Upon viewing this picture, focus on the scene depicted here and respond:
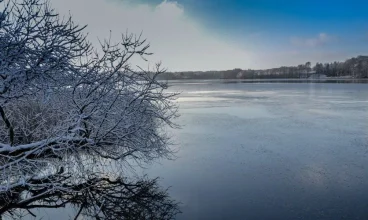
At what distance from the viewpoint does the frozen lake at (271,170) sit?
690 cm

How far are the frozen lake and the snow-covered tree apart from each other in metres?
0.90

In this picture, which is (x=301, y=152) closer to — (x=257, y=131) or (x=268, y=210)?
(x=257, y=131)

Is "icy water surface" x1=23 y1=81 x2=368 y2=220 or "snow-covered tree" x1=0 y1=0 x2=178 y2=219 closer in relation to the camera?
"snow-covered tree" x1=0 y1=0 x2=178 y2=219

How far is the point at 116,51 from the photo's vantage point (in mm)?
7340

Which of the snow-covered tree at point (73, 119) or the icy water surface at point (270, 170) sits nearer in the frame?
the snow-covered tree at point (73, 119)

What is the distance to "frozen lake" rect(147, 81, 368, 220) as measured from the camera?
22.6 feet

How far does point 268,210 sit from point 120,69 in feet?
15.7

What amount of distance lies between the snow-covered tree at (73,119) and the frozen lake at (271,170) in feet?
2.94

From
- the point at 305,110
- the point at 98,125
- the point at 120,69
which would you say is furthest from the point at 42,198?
the point at 305,110

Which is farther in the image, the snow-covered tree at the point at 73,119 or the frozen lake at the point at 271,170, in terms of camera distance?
the frozen lake at the point at 271,170

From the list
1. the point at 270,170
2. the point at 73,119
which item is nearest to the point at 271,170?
the point at 270,170

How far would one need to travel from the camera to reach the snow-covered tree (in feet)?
18.0

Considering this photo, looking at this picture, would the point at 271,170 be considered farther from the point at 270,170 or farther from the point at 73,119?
the point at 73,119

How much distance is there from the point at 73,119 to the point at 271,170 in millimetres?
5683
